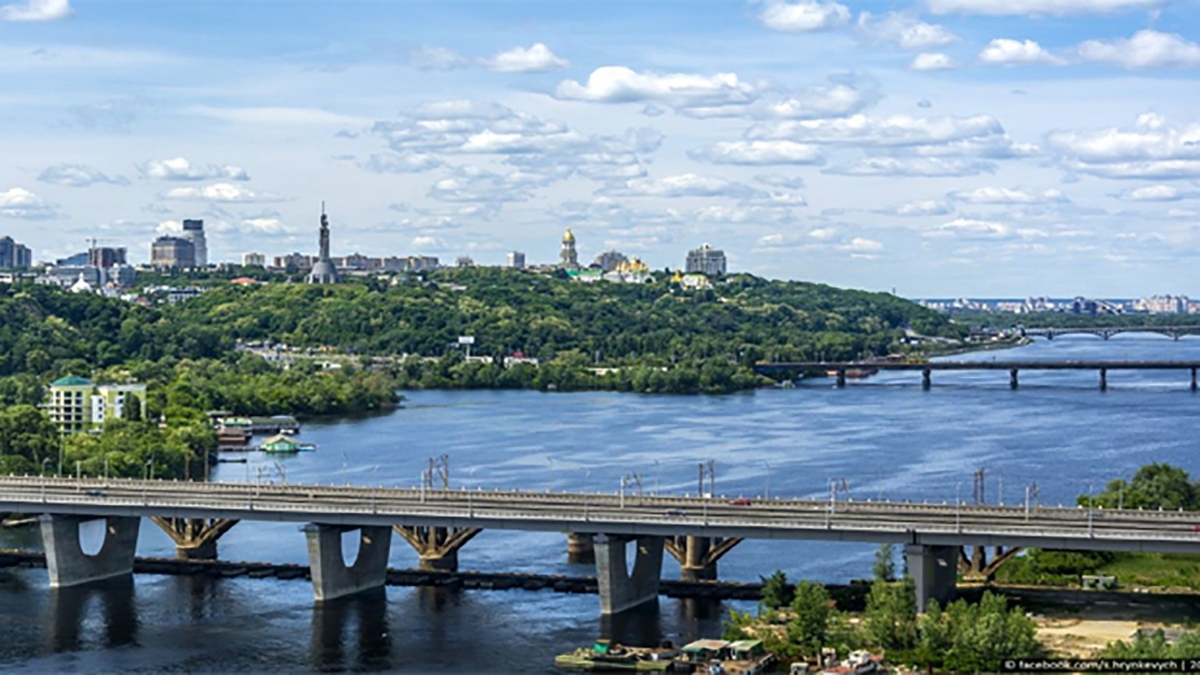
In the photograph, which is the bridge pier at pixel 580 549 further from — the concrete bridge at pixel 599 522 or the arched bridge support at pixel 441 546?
the arched bridge support at pixel 441 546

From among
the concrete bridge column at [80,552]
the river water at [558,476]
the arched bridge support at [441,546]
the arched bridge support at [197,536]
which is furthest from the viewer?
the arched bridge support at [197,536]

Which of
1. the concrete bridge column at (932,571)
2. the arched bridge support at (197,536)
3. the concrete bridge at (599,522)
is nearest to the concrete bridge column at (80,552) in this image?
the concrete bridge at (599,522)

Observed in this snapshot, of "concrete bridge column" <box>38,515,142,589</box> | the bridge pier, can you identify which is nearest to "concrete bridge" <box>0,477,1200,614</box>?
"concrete bridge column" <box>38,515,142,589</box>

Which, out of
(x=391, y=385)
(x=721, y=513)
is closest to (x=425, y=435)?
(x=391, y=385)

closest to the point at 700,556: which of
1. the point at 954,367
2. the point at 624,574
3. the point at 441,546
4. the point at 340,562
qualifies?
the point at 624,574

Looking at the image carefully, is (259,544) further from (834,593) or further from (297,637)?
(834,593)

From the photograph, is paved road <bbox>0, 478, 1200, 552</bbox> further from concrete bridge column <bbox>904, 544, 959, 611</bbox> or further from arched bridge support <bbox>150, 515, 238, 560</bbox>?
arched bridge support <bbox>150, 515, 238, 560</bbox>
